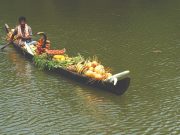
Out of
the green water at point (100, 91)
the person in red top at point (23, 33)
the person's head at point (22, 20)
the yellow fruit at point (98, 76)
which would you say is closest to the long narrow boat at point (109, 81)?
the yellow fruit at point (98, 76)

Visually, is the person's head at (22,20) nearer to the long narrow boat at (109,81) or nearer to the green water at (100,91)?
the green water at (100,91)

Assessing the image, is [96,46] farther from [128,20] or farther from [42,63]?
[128,20]

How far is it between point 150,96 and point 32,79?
4804mm

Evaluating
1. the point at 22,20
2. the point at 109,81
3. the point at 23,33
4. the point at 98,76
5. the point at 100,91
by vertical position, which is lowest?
the point at 100,91

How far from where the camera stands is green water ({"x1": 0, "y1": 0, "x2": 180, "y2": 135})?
44.6ft

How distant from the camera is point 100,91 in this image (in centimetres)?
1619

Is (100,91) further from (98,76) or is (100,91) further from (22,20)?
(22,20)

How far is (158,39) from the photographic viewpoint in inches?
952

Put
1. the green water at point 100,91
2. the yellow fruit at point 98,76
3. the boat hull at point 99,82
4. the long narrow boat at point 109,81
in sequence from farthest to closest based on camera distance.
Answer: the yellow fruit at point 98,76 → the boat hull at point 99,82 → the long narrow boat at point 109,81 → the green water at point 100,91

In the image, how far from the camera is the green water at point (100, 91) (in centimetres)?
1360

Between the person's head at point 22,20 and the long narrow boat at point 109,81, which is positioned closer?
the long narrow boat at point 109,81

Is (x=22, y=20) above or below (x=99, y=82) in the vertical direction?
above

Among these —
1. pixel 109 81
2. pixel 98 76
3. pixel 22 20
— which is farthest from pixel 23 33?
pixel 109 81

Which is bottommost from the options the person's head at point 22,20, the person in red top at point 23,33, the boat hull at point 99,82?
the boat hull at point 99,82
